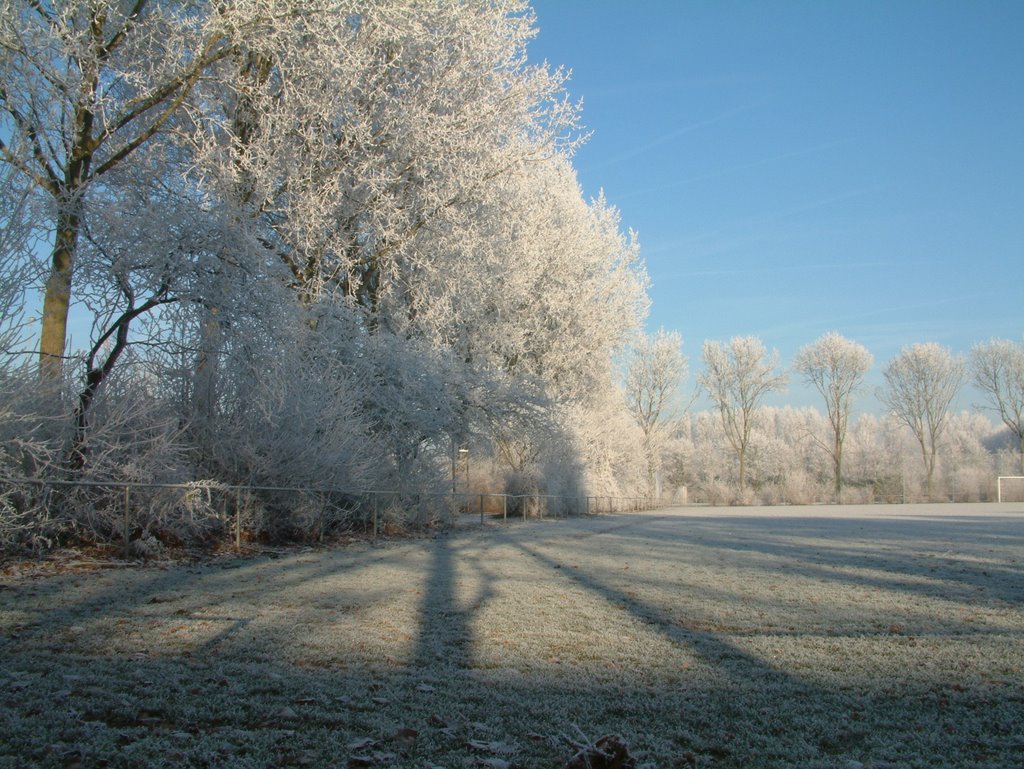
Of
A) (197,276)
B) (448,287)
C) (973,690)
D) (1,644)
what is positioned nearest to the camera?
(973,690)

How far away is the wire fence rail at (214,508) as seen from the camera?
8414 millimetres

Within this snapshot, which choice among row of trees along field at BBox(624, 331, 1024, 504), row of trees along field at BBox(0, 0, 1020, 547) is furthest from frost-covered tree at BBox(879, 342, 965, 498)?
row of trees along field at BBox(0, 0, 1020, 547)

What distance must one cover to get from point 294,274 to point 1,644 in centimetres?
1115

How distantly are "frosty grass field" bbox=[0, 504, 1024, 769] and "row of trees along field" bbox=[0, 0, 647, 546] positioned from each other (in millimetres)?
2232

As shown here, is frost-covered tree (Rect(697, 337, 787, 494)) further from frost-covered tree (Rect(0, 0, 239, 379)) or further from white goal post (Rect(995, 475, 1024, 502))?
frost-covered tree (Rect(0, 0, 239, 379))

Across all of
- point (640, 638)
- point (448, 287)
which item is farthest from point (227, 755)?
point (448, 287)

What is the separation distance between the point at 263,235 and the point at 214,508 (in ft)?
14.4

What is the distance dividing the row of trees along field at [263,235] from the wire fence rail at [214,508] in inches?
2.5

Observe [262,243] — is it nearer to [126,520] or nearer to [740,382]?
[126,520]

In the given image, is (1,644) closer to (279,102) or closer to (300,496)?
(300,496)

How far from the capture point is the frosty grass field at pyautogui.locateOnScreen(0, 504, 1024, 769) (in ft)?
10.0

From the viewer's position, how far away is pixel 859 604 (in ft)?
23.2

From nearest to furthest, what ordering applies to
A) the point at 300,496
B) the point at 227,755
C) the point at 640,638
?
1. the point at 227,755
2. the point at 640,638
3. the point at 300,496

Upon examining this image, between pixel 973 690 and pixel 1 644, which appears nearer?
pixel 973 690
